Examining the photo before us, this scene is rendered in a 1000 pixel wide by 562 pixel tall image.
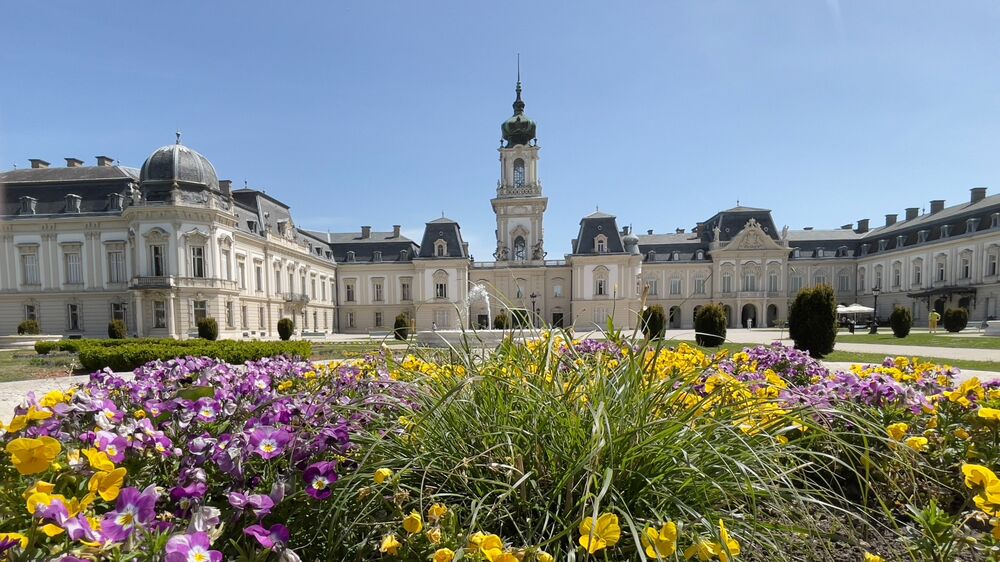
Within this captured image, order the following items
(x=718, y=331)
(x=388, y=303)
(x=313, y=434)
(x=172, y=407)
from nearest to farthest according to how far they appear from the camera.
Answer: (x=313, y=434), (x=172, y=407), (x=718, y=331), (x=388, y=303)

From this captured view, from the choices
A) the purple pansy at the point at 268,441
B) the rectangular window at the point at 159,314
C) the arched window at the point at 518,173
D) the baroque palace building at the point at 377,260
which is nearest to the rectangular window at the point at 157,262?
the baroque palace building at the point at 377,260

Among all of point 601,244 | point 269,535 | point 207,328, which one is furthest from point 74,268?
point 269,535

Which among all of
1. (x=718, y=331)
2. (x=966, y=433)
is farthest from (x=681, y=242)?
(x=966, y=433)

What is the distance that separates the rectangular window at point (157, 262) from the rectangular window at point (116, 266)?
501 cm

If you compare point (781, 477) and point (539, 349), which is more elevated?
point (539, 349)

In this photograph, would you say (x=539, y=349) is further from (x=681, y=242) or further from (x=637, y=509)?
(x=681, y=242)

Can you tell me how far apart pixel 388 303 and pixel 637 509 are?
1651 inches

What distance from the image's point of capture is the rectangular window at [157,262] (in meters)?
26.1

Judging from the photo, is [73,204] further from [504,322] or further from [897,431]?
[897,431]

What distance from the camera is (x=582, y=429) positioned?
68.0 inches

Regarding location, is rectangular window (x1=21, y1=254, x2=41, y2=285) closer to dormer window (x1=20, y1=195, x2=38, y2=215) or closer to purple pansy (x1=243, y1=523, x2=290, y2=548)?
Answer: dormer window (x1=20, y1=195, x2=38, y2=215)

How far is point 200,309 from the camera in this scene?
26500mm

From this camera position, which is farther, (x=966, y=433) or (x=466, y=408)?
(x=966, y=433)

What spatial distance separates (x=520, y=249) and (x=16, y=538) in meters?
40.0
